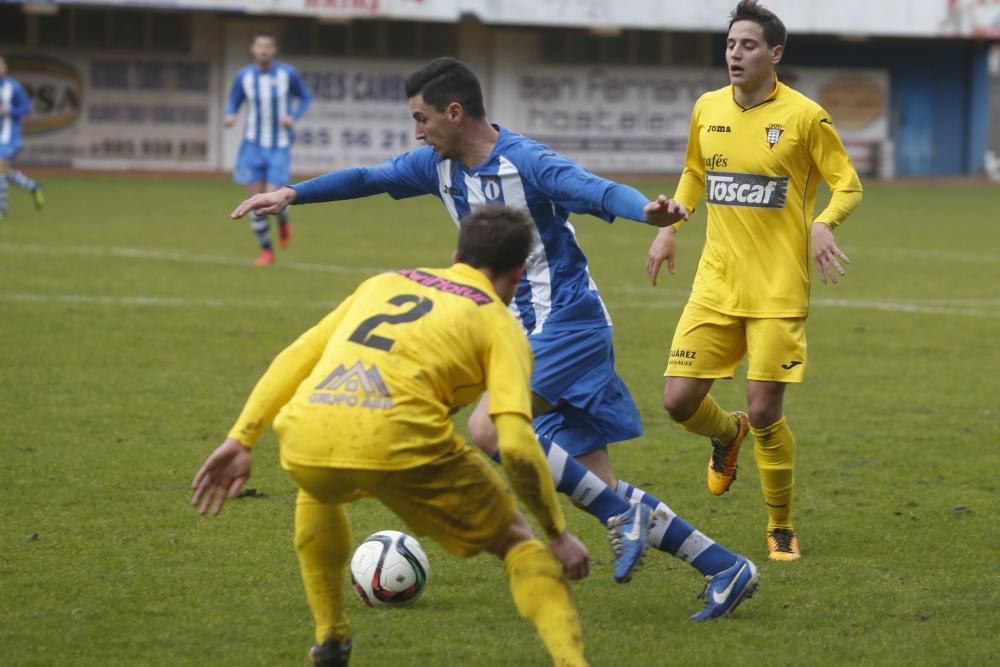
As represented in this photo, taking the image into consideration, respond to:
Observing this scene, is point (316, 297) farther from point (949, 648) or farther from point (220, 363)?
point (949, 648)

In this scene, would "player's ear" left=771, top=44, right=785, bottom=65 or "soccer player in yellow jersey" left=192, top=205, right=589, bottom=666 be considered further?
"player's ear" left=771, top=44, right=785, bottom=65

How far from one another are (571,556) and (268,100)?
1473 centimetres

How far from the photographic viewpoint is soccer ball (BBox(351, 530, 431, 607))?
17.0 ft

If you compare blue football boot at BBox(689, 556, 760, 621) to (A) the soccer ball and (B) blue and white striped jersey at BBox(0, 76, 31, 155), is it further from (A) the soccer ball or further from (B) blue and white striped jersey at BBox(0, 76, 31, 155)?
(B) blue and white striped jersey at BBox(0, 76, 31, 155)

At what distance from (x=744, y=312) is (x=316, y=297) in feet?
26.0

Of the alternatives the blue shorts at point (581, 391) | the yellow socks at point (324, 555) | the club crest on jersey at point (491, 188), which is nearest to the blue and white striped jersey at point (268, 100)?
the club crest on jersey at point (491, 188)

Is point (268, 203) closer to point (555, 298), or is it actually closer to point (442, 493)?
point (555, 298)

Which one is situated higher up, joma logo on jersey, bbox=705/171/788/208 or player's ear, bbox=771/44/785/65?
player's ear, bbox=771/44/785/65

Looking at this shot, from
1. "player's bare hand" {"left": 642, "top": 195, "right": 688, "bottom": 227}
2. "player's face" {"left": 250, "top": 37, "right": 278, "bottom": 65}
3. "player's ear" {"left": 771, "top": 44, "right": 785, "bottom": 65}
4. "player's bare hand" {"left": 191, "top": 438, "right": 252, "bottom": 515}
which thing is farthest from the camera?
"player's face" {"left": 250, "top": 37, "right": 278, "bottom": 65}

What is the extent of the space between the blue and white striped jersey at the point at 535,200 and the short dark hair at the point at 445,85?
22 centimetres

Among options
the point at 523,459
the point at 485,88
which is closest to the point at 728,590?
the point at 523,459

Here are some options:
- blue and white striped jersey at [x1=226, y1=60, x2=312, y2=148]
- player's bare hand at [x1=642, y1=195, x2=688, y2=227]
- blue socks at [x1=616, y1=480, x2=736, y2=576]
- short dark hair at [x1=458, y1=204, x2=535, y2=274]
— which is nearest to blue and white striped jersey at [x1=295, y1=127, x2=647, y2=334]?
player's bare hand at [x1=642, y1=195, x2=688, y2=227]

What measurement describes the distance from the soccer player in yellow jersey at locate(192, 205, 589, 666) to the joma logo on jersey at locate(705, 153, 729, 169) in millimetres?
2087

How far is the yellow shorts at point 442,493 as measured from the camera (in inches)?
161
